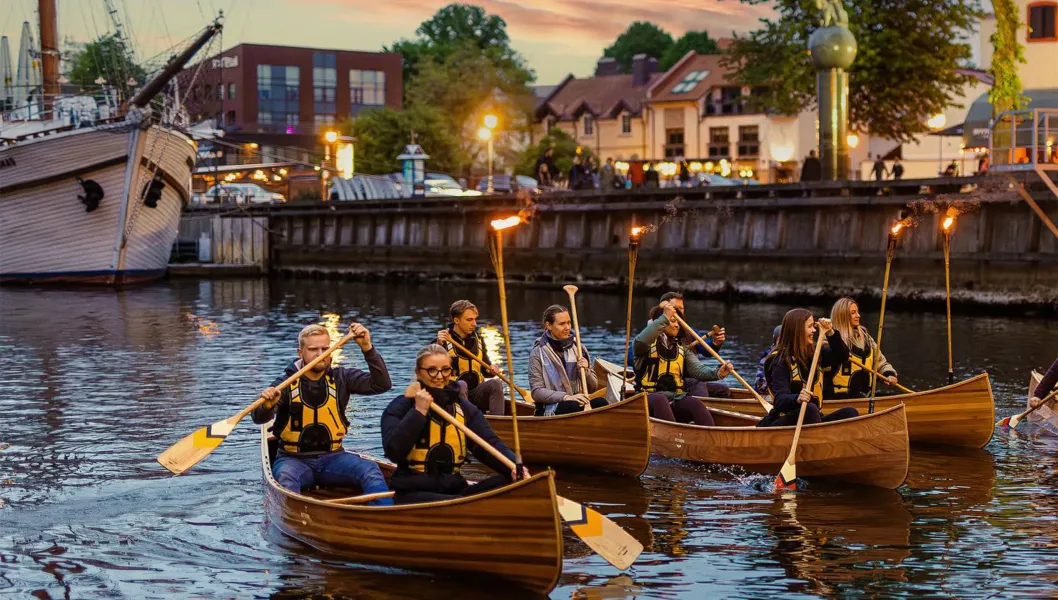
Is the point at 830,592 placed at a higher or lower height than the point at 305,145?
lower

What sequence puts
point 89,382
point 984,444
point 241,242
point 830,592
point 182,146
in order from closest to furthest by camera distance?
1. point 830,592
2. point 984,444
3. point 89,382
4. point 182,146
5. point 241,242

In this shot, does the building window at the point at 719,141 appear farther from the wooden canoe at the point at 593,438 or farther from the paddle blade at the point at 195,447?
the paddle blade at the point at 195,447

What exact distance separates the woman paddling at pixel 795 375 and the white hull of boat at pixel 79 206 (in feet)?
121

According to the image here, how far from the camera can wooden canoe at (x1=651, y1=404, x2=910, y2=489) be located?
515 inches

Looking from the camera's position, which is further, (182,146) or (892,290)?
(182,146)

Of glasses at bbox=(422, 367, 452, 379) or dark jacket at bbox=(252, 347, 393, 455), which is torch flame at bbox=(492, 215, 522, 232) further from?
dark jacket at bbox=(252, 347, 393, 455)

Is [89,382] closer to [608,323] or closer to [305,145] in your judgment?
[608,323]

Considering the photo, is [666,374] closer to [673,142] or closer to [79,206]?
[79,206]

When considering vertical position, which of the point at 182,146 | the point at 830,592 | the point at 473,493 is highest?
the point at 182,146

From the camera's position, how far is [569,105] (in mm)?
101750

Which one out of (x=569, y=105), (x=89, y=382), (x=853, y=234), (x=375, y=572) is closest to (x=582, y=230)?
(x=853, y=234)

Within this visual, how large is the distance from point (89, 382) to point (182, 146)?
98.6 ft

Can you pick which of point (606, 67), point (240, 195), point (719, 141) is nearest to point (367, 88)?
point (606, 67)

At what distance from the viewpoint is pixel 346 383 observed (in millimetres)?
11523
